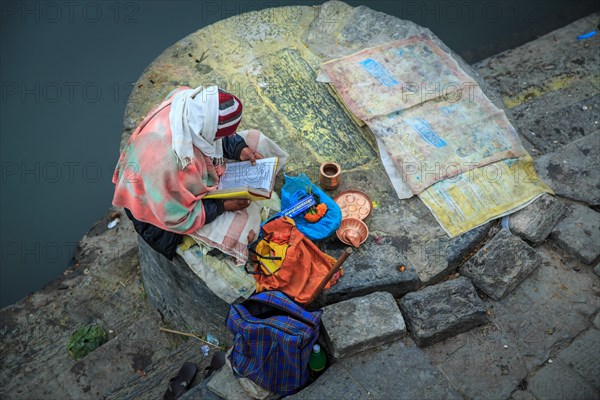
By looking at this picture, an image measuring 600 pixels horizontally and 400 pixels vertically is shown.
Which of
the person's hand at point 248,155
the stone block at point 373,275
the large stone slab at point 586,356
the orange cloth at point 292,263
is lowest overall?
the large stone slab at point 586,356

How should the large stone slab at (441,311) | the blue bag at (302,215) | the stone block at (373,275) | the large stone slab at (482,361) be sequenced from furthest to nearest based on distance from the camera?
the blue bag at (302,215), the stone block at (373,275), the large stone slab at (441,311), the large stone slab at (482,361)

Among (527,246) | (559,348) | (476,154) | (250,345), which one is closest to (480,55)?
(476,154)

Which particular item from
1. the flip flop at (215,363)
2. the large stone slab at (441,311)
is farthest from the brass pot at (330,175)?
the flip flop at (215,363)

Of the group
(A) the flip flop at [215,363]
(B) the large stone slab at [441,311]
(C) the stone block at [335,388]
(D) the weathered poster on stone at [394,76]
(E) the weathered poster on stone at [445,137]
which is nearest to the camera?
(C) the stone block at [335,388]

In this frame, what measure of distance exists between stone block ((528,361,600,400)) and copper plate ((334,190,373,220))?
164 cm

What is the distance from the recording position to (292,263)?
3.71 meters

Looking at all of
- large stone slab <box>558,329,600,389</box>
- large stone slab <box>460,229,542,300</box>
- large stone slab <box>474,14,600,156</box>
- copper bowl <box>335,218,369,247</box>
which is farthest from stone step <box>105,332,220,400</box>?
large stone slab <box>474,14,600,156</box>

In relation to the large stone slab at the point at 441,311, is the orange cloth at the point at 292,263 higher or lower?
higher

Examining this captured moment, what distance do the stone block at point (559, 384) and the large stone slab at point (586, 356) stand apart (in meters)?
0.04

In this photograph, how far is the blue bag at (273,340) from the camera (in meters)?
3.33

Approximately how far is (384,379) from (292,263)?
98 centimetres

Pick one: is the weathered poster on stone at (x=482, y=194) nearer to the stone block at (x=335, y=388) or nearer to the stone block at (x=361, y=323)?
the stone block at (x=361, y=323)

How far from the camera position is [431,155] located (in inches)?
177

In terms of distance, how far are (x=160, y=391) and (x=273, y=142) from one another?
7.13 ft
